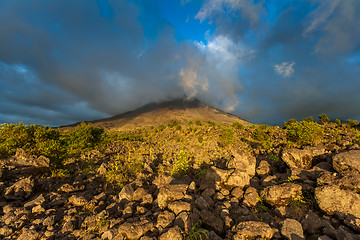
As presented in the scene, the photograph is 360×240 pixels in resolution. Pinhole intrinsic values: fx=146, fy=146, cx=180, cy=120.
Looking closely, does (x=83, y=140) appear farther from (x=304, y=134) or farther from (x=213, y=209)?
(x=304, y=134)

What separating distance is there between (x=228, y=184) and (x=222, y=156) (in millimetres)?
5450

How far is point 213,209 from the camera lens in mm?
4441

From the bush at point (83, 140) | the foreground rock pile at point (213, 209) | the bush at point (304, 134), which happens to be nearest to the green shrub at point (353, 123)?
the bush at point (304, 134)

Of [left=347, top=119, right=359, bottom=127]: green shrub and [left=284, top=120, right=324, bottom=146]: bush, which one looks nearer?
[left=284, top=120, right=324, bottom=146]: bush

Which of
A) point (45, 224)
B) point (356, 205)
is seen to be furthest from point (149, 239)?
point (356, 205)

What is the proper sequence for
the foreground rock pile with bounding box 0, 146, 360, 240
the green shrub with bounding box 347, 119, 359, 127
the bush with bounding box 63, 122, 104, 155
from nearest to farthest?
the foreground rock pile with bounding box 0, 146, 360, 240
the bush with bounding box 63, 122, 104, 155
the green shrub with bounding box 347, 119, 359, 127

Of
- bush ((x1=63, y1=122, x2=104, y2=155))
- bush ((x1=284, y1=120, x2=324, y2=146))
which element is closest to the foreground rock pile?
bush ((x1=284, y1=120, x2=324, y2=146))

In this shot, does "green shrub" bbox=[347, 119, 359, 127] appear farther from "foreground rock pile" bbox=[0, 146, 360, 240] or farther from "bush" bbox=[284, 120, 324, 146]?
"foreground rock pile" bbox=[0, 146, 360, 240]

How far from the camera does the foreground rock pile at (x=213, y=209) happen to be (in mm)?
3525

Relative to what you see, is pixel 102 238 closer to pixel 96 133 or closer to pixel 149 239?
pixel 149 239

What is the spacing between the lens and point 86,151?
13.5m

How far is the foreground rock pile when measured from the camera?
353 centimetres

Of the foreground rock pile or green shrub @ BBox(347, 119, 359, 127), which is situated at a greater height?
green shrub @ BBox(347, 119, 359, 127)

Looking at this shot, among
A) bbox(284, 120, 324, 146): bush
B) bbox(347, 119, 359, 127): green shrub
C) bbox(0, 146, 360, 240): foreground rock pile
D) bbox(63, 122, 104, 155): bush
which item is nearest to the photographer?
bbox(0, 146, 360, 240): foreground rock pile
